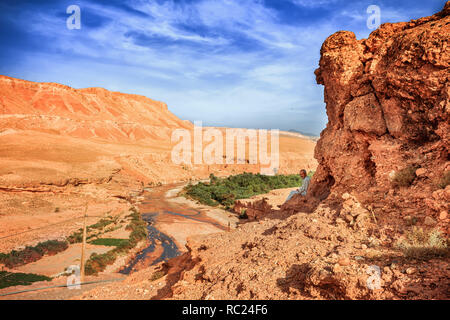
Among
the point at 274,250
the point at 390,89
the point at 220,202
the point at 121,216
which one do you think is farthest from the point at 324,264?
the point at 220,202

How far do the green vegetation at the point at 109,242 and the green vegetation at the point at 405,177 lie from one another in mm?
15415

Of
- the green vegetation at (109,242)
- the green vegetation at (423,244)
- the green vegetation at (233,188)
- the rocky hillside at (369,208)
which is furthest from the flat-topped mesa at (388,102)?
the green vegetation at (233,188)

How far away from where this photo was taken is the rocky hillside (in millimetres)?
3141

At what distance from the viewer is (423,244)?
334 cm

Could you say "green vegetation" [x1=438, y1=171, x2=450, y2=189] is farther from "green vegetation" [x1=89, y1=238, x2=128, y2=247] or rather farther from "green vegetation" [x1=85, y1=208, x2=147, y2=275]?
"green vegetation" [x1=89, y1=238, x2=128, y2=247]

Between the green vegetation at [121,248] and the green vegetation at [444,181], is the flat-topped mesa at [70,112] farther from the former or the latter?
the green vegetation at [444,181]

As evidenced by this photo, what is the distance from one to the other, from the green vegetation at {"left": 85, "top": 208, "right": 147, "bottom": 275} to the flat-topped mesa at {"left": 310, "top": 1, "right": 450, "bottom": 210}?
12.2m

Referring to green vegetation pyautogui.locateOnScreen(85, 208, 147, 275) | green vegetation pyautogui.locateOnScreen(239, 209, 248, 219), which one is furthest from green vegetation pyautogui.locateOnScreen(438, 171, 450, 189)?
green vegetation pyautogui.locateOnScreen(239, 209, 248, 219)

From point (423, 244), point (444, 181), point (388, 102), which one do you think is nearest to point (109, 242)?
point (388, 102)

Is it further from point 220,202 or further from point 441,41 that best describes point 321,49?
point 220,202

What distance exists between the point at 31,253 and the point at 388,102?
1645 cm

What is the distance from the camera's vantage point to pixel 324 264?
3.46m

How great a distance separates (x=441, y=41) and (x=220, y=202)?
2591 cm

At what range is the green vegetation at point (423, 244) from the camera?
3.10 m
